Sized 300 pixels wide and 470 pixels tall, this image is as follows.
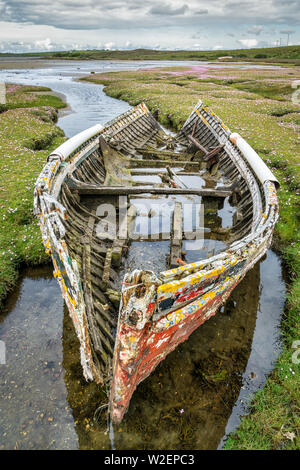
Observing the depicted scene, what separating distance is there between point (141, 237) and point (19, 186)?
250 inches

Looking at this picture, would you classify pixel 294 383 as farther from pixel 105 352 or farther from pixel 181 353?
pixel 105 352

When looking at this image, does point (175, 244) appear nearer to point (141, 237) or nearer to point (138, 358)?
point (141, 237)

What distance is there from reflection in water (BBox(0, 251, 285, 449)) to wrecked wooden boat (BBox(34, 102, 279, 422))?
2.49 feet

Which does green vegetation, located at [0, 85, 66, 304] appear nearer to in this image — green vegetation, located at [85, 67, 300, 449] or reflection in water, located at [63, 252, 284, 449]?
reflection in water, located at [63, 252, 284, 449]

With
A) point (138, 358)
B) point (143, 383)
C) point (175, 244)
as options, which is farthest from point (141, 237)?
point (138, 358)

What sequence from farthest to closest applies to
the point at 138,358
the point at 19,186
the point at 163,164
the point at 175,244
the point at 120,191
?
the point at 163,164
the point at 19,186
the point at 120,191
the point at 175,244
the point at 138,358

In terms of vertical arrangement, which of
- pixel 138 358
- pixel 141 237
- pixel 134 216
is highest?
pixel 134 216

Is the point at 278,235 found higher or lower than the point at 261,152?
lower

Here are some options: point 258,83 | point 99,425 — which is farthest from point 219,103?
point 99,425

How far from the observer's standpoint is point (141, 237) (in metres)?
9.90

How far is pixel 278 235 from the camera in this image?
34.8 feet

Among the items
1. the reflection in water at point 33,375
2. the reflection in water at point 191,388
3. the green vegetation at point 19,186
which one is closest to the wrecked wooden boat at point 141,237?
the reflection in water at point 191,388
